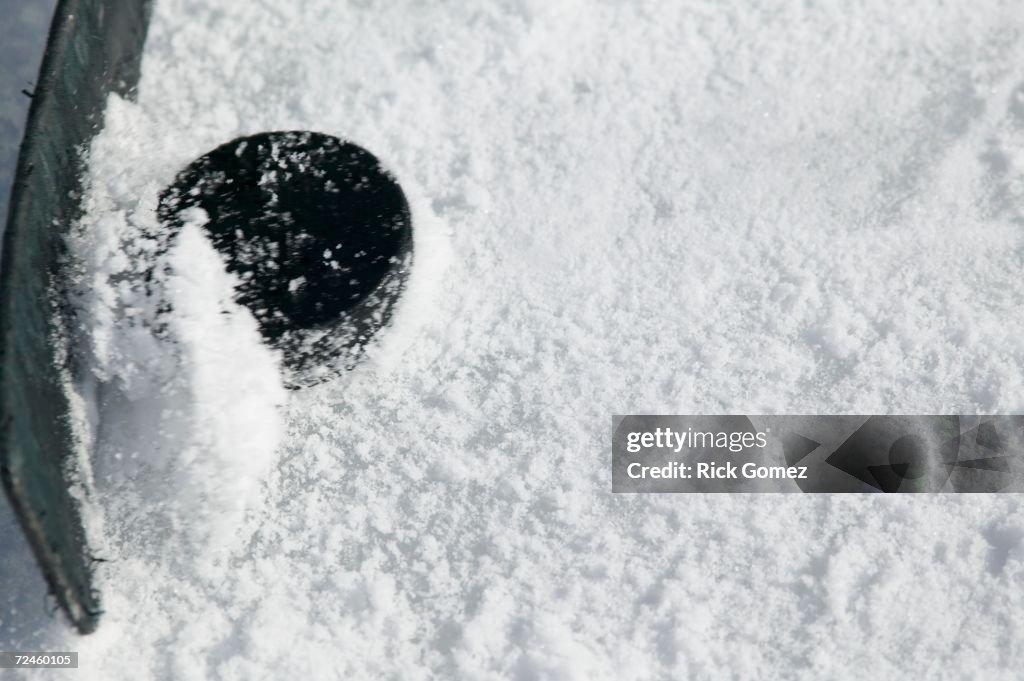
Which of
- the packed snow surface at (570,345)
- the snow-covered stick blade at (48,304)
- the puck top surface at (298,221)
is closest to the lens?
the snow-covered stick blade at (48,304)

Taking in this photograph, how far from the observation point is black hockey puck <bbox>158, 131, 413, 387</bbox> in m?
2.57

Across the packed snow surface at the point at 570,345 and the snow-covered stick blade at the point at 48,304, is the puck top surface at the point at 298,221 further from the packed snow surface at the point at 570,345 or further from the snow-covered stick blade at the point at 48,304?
the snow-covered stick blade at the point at 48,304

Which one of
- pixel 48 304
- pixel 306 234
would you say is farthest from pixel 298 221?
pixel 48 304

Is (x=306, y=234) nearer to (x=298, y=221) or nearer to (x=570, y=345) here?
(x=298, y=221)

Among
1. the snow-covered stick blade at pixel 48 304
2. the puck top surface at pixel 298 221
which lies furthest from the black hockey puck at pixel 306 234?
the snow-covered stick blade at pixel 48 304

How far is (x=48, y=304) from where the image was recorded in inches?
94.6

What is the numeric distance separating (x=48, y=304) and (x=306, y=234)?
696mm

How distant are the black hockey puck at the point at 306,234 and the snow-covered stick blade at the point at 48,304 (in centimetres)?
31

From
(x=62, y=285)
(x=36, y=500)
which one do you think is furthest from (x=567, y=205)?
(x=36, y=500)

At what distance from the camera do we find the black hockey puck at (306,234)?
8.42ft

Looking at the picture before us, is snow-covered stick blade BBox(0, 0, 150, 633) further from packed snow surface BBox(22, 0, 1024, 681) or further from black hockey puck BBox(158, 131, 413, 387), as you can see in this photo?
black hockey puck BBox(158, 131, 413, 387)

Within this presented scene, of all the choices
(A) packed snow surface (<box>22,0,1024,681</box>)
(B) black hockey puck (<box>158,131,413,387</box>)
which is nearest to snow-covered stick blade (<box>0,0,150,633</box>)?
(A) packed snow surface (<box>22,0,1024,681</box>)

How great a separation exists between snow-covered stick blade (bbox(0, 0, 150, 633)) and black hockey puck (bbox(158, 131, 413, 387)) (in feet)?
1.03

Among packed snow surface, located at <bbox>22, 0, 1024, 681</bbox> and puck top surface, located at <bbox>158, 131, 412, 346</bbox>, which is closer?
packed snow surface, located at <bbox>22, 0, 1024, 681</bbox>
